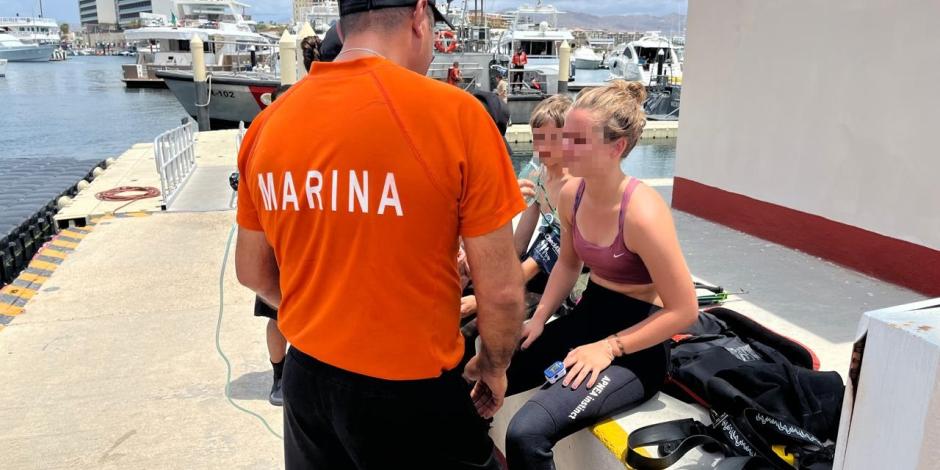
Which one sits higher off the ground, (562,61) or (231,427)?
(562,61)

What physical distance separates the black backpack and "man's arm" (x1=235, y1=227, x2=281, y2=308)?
1.18 m

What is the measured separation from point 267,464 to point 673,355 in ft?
6.44

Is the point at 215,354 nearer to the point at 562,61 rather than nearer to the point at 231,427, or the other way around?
the point at 231,427

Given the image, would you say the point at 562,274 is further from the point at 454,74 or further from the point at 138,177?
the point at 454,74

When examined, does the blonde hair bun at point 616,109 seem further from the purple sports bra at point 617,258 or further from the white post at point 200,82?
the white post at point 200,82

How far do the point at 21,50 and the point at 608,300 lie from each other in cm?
10139

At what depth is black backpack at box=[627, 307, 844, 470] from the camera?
1964 millimetres

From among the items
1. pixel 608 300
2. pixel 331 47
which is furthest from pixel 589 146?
pixel 331 47

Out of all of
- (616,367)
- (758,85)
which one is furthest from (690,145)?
(616,367)

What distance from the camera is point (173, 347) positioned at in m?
4.55

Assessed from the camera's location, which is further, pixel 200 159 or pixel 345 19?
pixel 200 159

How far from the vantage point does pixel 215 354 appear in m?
4.44

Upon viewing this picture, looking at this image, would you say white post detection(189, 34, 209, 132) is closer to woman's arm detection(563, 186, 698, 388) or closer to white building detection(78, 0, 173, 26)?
woman's arm detection(563, 186, 698, 388)

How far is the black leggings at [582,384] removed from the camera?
2.11 m
